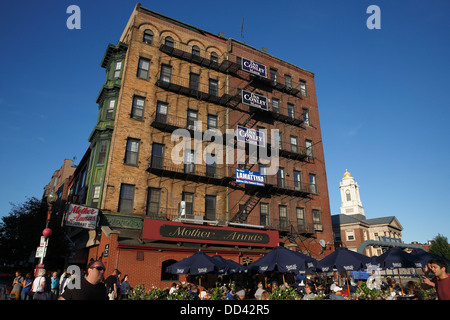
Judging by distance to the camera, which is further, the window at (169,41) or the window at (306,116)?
the window at (306,116)

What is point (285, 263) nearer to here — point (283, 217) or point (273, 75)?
point (283, 217)

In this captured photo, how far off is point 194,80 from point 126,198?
13.8 metres

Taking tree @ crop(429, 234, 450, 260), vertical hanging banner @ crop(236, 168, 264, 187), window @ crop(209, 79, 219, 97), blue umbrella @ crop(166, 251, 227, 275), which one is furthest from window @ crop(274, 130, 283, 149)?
tree @ crop(429, 234, 450, 260)

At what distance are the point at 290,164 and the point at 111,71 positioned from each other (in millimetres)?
20379

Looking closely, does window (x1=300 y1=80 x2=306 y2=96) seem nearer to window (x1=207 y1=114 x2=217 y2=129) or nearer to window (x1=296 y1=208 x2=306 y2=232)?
window (x1=207 y1=114 x2=217 y2=129)

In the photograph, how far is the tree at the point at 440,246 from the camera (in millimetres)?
60875

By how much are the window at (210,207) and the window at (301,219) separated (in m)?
9.71

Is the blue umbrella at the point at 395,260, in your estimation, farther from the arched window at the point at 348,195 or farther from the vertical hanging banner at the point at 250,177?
the arched window at the point at 348,195

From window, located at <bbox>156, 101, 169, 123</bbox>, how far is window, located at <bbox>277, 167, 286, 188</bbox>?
1314 cm

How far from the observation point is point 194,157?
84.5 feet

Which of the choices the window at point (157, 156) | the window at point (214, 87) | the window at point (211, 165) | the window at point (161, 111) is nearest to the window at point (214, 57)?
the window at point (214, 87)

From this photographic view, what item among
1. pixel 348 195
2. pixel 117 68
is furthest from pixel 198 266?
pixel 348 195
